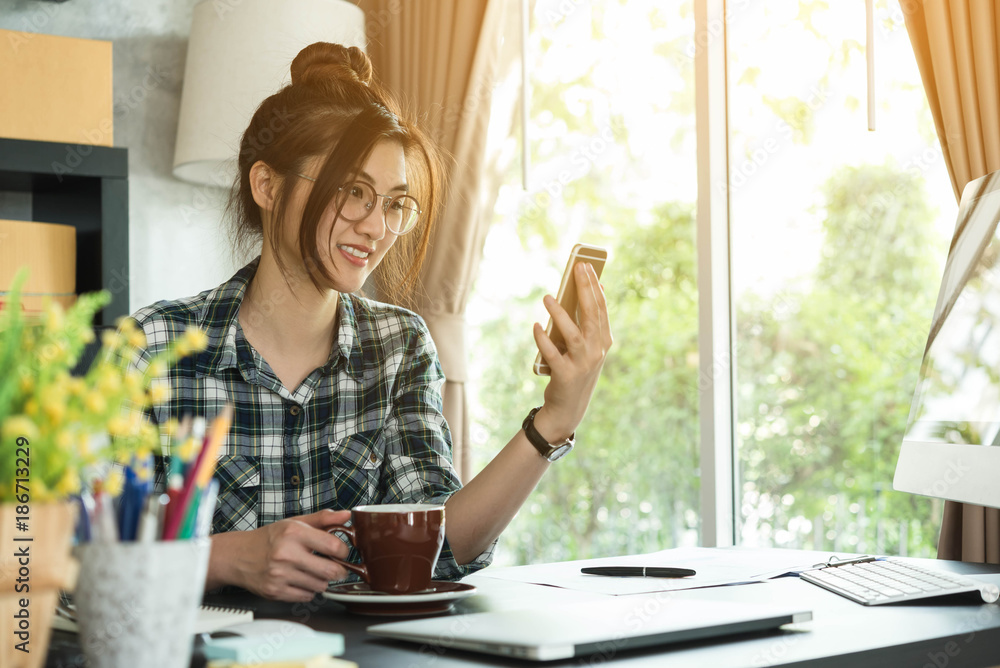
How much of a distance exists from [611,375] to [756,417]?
705 millimetres

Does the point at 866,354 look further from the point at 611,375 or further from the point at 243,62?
the point at 243,62

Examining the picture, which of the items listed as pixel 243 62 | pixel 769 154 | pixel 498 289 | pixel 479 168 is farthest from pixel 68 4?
pixel 769 154

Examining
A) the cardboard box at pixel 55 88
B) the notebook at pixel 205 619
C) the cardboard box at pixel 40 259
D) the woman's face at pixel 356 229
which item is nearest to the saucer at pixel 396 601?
the notebook at pixel 205 619

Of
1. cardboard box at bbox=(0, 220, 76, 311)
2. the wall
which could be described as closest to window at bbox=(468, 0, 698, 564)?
the wall

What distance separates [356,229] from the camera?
4.47 feet

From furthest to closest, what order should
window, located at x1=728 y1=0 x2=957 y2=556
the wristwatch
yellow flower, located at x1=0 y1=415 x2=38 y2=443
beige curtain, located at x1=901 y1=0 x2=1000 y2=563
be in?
window, located at x1=728 y1=0 x2=957 y2=556 < beige curtain, located at x1=901 y1=0 x2=1000 y2=563 < the wristwatch < yellow flower, located at x1=0 y1=415 x2=38 y2=443

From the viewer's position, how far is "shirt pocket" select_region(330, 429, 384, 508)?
1344 millimetres

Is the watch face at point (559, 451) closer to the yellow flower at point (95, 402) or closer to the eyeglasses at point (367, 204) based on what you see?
the eyeglasses at point (367, 204)

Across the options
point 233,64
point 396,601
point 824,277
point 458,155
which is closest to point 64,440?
point 396,601

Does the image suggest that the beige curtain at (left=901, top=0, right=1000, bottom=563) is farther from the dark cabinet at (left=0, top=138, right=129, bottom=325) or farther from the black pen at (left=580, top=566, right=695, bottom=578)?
the dark cabinet at (left=0, top=138, right=129, bottom=325)

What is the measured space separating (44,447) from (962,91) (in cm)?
183

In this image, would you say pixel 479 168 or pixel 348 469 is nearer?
pixel 348 469

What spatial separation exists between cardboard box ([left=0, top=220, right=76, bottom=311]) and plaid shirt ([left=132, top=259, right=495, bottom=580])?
2.59 feet

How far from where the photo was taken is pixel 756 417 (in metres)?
2.83
